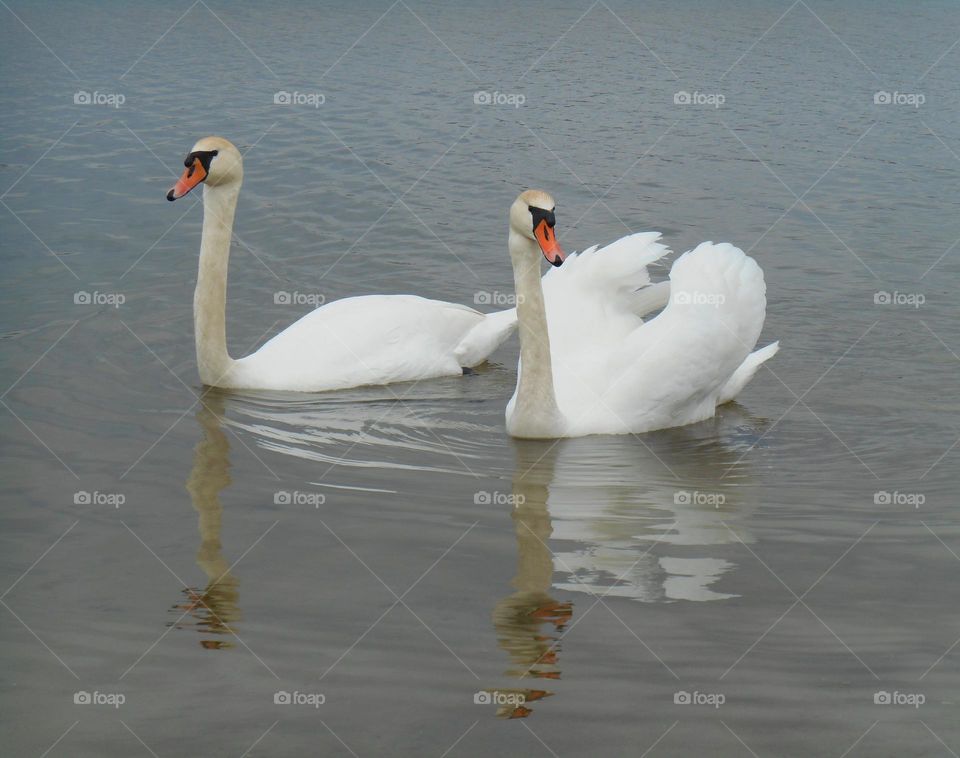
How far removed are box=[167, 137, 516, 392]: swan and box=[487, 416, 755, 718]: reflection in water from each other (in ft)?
4.77

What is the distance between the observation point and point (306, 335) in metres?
8.90

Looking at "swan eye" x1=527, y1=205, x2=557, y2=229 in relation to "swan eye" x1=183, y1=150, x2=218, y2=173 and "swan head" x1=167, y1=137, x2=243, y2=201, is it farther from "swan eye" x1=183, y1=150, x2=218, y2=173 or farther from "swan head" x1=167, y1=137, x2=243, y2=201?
"swan eye" x1=183, y1=150, x2=218, y2=173

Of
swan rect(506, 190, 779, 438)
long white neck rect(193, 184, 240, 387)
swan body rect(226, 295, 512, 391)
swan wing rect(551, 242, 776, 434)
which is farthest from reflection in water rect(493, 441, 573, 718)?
long white neck rect(193, 184, 240, 387)

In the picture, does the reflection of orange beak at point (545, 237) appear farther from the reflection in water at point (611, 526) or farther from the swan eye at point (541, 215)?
the reflection in water at point (611, 526)

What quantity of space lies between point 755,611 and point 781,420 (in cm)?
301

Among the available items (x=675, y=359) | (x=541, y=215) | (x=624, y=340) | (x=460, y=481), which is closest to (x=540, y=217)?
(x=541, y=215)

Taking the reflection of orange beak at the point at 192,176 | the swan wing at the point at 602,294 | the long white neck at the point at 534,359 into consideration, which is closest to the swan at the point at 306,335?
the reflection of orange beak at the point at 192,176

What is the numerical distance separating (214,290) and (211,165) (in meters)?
0.81

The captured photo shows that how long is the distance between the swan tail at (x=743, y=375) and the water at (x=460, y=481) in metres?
0.12

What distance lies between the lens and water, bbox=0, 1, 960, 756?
493cm

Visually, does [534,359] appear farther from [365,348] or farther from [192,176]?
[192,176]

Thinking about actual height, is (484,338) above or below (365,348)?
above

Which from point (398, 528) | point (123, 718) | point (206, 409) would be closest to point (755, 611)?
point (398, 528)

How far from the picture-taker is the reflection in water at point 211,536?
5512mm
